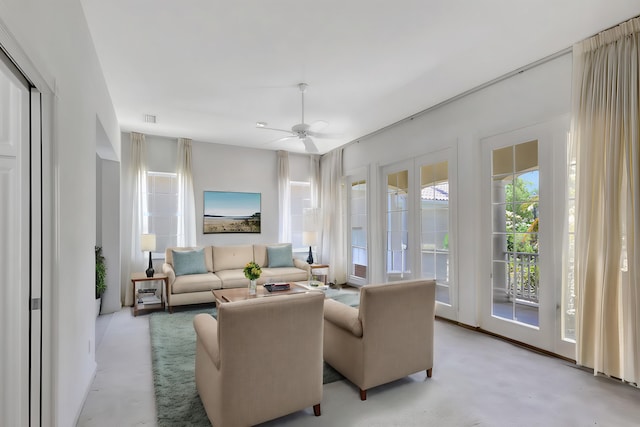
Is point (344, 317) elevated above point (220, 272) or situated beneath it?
elevated above

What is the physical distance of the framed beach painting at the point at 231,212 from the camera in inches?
235

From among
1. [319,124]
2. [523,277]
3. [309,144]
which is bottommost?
[523,277]

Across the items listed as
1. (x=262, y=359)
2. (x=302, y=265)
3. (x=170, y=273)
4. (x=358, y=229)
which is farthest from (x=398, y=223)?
(x=262, y=359)

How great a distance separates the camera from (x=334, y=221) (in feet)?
21.5

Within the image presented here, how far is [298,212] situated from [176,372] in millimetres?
4454

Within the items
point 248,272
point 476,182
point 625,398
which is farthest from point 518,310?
point 248,272

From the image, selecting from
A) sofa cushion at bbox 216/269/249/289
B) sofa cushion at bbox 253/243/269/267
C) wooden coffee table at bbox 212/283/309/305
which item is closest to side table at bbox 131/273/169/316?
sofa cushion at bbox 216/269/249/289

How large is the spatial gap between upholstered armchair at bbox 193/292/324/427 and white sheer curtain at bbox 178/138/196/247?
3910 mm

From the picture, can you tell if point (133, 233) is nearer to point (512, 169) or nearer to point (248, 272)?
point (248, 272)

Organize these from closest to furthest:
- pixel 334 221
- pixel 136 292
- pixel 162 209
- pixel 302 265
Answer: pixel 136 292 → pixel 162 209 → pixel 302 265 → pixel 334 221

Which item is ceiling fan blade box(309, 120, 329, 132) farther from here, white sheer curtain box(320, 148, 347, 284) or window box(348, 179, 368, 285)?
white sheer curtain box(320, 148, 347, 284)

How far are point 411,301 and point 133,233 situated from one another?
4652 mm

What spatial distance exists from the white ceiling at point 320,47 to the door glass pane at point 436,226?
3.16ft

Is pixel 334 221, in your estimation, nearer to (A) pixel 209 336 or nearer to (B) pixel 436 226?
(B) pixel 436 226
